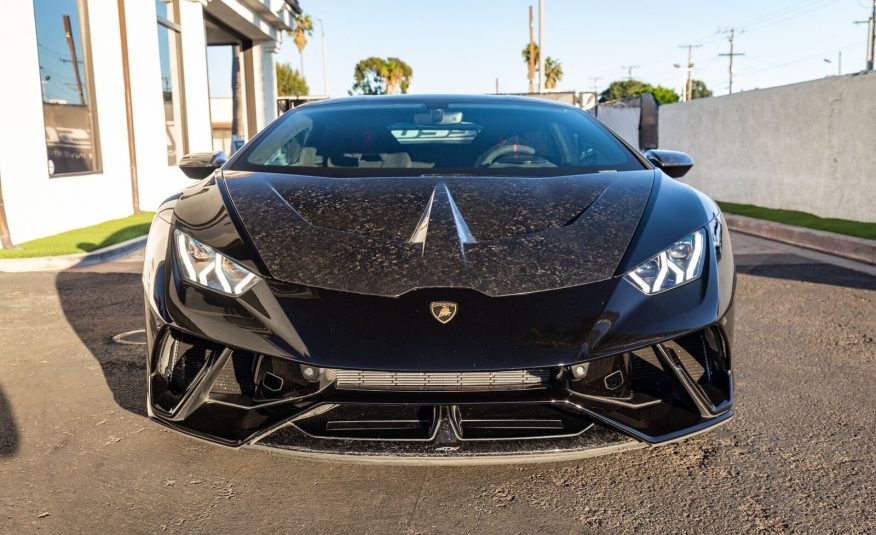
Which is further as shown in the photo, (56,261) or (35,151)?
(35,151)

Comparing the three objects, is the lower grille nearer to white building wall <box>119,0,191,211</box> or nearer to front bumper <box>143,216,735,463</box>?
front bumper <box>143,216,735,463</box>

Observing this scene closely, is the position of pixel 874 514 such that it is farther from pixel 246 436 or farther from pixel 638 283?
pixel 246 436

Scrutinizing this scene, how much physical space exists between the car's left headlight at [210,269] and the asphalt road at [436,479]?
1.96ft

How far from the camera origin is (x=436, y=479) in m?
2.54

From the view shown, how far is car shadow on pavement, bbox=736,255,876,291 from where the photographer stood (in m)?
6.14

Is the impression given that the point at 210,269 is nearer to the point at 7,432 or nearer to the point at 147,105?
the point at 7,432

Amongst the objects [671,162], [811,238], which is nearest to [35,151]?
[671,162]

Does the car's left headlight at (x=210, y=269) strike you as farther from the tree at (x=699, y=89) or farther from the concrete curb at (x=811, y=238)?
the tree at (x=699, y=89)

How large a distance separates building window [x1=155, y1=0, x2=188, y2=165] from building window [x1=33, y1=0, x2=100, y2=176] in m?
2.92

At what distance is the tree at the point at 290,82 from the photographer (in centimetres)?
7326

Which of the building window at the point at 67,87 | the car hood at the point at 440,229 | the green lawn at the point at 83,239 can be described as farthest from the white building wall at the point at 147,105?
the car hood at the point at 440,229

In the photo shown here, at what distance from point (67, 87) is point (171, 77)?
191 inches

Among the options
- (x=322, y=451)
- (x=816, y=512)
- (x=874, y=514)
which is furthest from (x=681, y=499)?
(x=322, y=451)

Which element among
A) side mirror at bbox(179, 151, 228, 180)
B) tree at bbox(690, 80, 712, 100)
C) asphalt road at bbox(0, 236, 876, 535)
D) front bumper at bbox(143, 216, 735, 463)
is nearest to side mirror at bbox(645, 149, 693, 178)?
asphalt road at bbox(0, 236, 876, 535)
